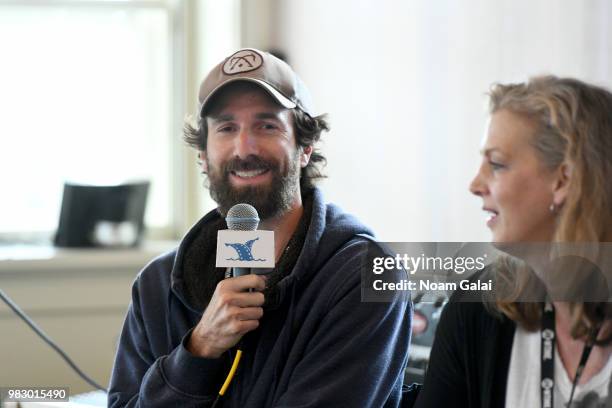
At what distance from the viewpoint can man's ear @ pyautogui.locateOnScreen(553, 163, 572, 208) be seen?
108cm

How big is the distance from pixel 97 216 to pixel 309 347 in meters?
1.95

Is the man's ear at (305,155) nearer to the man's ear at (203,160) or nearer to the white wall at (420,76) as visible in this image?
the man's ear at (203,160)

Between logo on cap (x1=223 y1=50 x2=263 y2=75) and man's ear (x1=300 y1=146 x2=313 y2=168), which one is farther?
man's ear (x1=300 y1=146 x2=313 y2=168)

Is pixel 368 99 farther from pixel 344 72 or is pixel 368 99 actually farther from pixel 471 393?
pixel 471 393

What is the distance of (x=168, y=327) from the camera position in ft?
5.30

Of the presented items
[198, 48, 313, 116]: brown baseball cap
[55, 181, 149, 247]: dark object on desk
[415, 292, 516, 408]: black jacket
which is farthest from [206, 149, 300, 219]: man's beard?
[55, 181, 149, 247]: dark object on desk

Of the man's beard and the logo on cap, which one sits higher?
the logo on cap

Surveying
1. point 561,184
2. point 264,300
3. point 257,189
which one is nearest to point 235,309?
point 264,300

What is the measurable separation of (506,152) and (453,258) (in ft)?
0.63

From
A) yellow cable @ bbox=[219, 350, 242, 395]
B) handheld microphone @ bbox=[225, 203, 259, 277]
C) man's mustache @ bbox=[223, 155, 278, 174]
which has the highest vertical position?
man's mustache @ bbox=[223, 155, 278, 174]

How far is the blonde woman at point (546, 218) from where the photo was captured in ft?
3.50

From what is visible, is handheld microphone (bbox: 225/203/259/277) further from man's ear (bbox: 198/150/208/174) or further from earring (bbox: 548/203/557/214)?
earring (bbox: 548/203/557/214)

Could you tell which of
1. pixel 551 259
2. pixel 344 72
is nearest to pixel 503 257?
pixel 551 259

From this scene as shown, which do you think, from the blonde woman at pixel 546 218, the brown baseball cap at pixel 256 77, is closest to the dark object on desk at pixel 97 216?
the brown baseball cap at pixel 256 77
